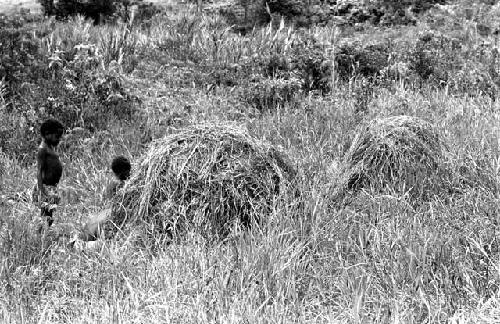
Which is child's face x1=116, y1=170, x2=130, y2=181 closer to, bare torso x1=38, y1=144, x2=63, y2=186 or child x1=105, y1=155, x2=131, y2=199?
child x1=105, y1=155, x2=131, y2=199

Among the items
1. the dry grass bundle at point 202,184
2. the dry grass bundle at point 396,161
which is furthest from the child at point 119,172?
the dry grass bundle at point 396,161

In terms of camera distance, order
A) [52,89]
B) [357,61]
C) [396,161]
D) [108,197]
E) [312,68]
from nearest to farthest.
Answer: [108,197] < [396,161] < [52,89] < [312,68] < [357,61]

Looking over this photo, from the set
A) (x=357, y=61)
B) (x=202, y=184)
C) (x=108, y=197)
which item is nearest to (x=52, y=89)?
(x=108, y=197)

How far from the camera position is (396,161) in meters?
5.59

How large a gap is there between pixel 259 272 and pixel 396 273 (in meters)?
0.83

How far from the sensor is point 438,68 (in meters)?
10.5

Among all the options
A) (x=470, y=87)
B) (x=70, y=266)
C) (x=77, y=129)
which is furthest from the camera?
(x=470, y=87)

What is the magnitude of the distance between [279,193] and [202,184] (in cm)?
63

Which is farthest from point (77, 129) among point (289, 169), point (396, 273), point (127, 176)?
point (396, 273)

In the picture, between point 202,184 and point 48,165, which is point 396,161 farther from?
point 48,165

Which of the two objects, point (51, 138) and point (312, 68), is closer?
point (51, 138)

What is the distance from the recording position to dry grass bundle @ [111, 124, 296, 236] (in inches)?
190

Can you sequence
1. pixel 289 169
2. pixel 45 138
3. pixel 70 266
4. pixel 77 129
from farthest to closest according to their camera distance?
pixel 77 129 < pixel 289 169 < pixel 45 138 < pixel 70 266

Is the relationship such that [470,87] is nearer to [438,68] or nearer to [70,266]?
[438,68]
